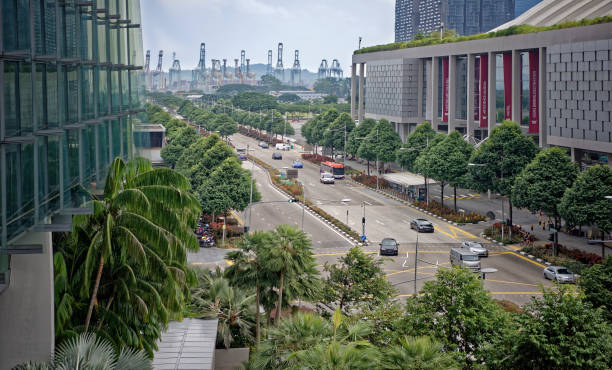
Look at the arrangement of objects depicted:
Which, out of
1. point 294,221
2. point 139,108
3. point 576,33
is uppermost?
point 576,33

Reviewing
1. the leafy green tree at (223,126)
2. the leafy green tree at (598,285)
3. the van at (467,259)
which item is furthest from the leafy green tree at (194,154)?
the leafy green tree at (223,126)

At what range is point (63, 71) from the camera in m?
21.2

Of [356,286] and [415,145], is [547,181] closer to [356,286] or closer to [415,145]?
[356,286]

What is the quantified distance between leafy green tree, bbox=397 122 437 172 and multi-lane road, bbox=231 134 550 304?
5246mm

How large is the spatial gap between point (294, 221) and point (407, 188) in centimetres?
1840

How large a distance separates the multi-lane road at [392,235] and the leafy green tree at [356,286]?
4201 millimetres

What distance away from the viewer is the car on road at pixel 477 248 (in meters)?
56.7

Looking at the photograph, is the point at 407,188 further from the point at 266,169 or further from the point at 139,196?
the point at 139,196

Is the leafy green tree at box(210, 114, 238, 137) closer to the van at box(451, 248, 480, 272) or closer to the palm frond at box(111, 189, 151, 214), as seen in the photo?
the van at box(451, 248, 480, 272)

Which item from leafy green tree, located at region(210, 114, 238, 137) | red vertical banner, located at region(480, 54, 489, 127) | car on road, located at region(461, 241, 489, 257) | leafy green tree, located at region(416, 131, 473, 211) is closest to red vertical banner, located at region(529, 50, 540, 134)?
red vertical banner, located at region(480, 54, 489, 127)

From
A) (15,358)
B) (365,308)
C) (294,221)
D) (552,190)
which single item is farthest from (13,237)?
(294,221)

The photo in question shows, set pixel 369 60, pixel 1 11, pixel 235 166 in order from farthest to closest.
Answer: pixel 369 60, pixel 235 166, pixel 1 11

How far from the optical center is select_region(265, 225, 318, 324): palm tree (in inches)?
1241

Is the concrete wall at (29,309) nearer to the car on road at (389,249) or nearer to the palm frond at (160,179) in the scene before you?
the palm frond at (160,179)
